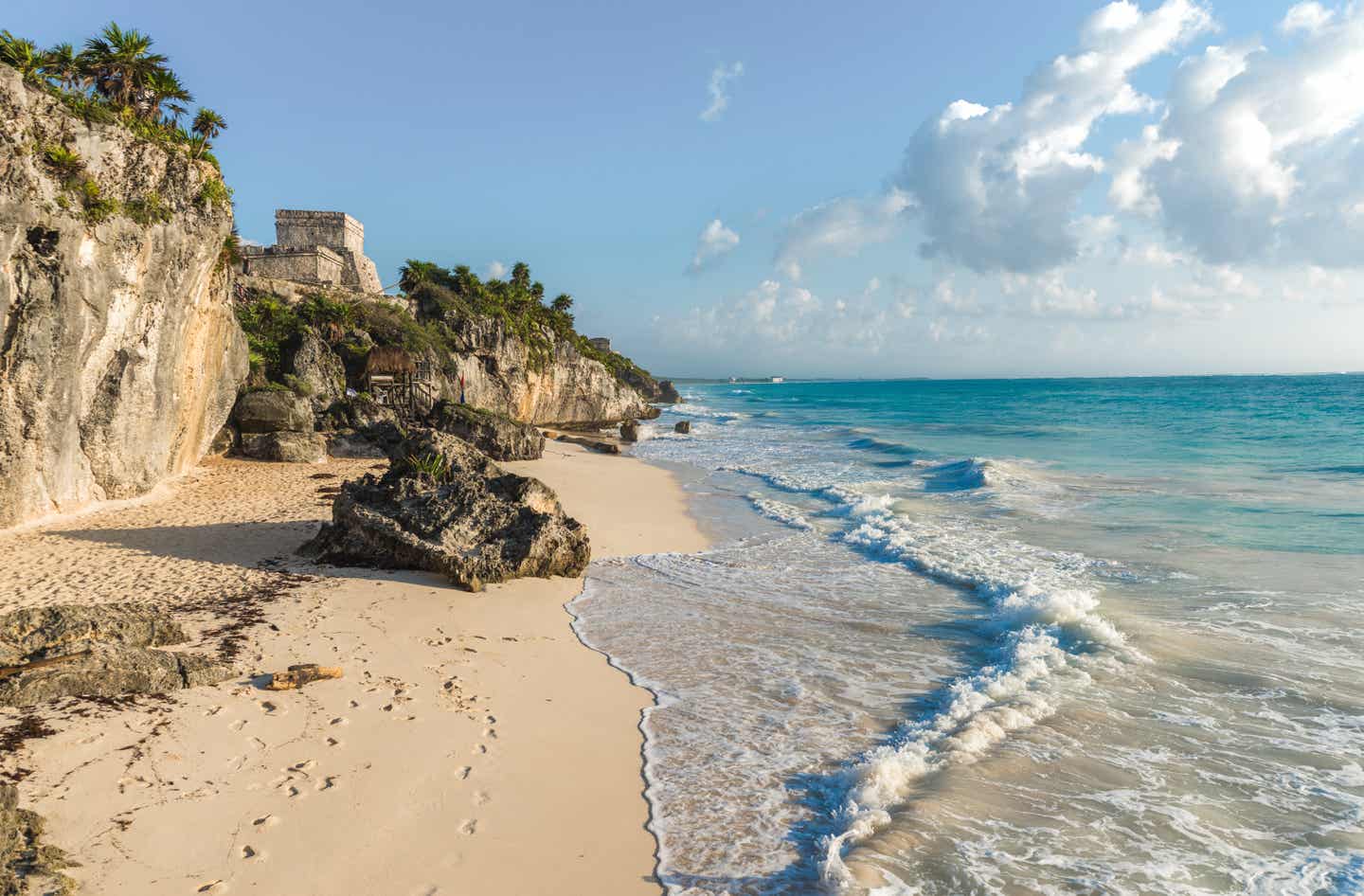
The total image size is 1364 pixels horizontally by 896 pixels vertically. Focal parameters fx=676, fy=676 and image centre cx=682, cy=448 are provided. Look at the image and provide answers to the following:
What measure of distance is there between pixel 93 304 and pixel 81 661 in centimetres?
897

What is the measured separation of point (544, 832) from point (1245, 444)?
37401mm

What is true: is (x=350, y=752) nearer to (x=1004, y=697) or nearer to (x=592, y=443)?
(x=1004, y=697)

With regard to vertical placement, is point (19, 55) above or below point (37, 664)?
above

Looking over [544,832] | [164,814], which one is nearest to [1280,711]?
[544,832]

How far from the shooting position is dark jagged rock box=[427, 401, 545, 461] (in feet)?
77.7

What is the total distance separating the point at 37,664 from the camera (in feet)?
18.6

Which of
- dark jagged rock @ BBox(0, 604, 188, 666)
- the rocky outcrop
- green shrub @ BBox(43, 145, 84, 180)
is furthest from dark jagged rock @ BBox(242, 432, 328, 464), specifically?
the rocky outcrop

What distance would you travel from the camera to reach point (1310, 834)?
188 inches

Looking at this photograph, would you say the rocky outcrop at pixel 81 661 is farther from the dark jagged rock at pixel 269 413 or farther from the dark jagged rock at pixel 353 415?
the dark jagged rock at pixel 353 415

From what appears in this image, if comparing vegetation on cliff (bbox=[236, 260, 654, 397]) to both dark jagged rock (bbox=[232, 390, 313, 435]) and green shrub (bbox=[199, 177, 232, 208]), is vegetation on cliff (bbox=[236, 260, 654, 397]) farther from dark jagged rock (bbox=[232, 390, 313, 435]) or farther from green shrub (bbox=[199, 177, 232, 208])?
green shrub (bbox=[199, 177, 232, 208])

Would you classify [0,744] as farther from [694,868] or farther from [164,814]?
[694,868]

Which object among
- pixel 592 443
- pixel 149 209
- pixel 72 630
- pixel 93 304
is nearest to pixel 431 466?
pixel 72 630

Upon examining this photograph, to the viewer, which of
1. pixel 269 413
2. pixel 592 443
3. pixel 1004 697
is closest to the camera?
pixel 1004 697

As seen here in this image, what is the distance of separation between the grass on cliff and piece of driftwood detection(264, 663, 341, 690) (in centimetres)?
3025
